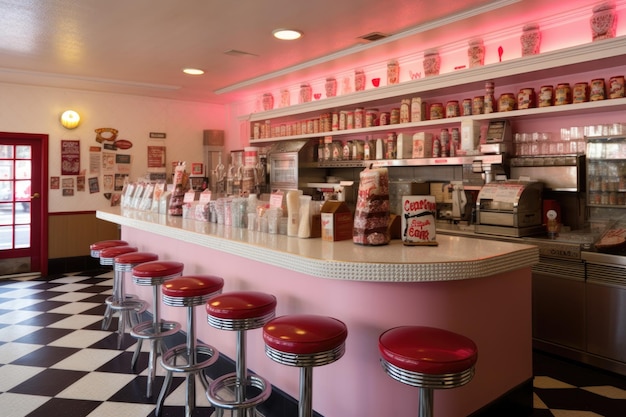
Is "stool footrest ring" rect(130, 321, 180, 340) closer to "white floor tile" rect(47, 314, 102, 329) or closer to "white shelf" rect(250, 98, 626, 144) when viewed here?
"white floor tile" rect(47, 314, 102, 329)

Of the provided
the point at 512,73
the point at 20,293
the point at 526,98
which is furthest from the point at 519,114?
the point at 20,293

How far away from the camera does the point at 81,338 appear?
3912mm

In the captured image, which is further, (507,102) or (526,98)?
(507,102)

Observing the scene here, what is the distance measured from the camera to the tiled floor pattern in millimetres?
2701

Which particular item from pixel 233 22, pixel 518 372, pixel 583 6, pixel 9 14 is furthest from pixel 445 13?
pixel 9 14

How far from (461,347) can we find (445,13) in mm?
2932

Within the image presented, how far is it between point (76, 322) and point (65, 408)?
5.93 feet

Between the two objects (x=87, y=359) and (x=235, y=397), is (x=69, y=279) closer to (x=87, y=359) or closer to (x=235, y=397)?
(x=87, y=359)

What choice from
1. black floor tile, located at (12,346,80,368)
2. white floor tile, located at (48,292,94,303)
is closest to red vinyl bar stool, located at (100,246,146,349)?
black floor tile, located at (12,346,80,368)

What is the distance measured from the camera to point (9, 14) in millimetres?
3646

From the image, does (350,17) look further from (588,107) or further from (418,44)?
(588,107)

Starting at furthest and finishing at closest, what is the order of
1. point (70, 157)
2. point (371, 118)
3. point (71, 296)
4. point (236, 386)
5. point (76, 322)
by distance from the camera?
point (70, 157), point (71, 296), point (371, 118), point (76, 322), point (236, 386)

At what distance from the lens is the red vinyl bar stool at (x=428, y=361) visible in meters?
1.52

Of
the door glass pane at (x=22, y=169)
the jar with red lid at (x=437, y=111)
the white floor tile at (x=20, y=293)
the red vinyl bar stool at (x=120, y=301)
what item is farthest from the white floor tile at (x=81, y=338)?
the jar with red lid at (x=437, y=111)
